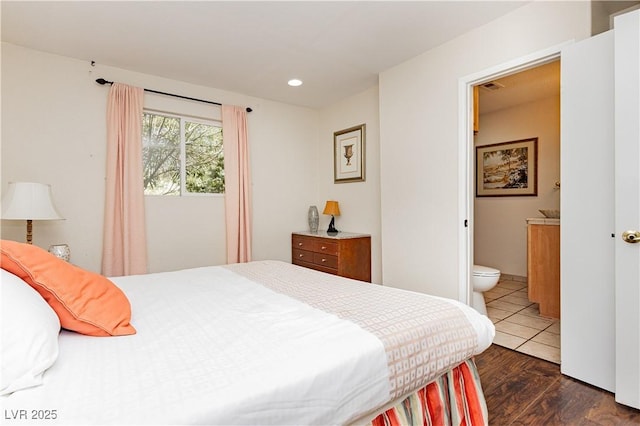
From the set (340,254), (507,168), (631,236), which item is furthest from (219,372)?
(507,168)

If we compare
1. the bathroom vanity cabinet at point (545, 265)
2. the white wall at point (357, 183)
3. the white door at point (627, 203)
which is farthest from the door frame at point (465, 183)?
the white wall at point (357, 183)

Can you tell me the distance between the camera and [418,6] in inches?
87.9

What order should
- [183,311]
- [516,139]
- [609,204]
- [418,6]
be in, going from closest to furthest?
[183,311], [609,204], [418,6], [516,139]

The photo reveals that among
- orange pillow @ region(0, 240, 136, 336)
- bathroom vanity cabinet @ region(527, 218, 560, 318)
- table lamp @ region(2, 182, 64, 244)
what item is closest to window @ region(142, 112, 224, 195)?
table lamp @ region(2, 182, 64, 244)

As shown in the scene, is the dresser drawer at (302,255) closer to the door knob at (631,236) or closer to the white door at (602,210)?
the white door at (602,210)

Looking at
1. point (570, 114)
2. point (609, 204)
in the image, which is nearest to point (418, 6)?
point (570, 114)

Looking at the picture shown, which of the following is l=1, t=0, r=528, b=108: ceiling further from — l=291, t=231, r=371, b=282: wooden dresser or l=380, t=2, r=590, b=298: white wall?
l=291, t=231, r=371, b=282: wooden dresser

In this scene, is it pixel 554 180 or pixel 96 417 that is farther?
pixel 554 180

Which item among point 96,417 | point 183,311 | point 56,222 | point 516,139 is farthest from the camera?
point 516,139

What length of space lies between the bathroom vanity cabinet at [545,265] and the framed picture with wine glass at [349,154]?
6.38 ft

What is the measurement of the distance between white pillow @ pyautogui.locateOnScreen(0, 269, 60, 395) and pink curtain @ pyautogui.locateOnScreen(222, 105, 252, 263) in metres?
2.74

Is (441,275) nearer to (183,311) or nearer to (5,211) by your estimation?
(183,311)

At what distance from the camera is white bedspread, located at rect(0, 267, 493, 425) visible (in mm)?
742

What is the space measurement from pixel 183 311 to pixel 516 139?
4.93 metres
